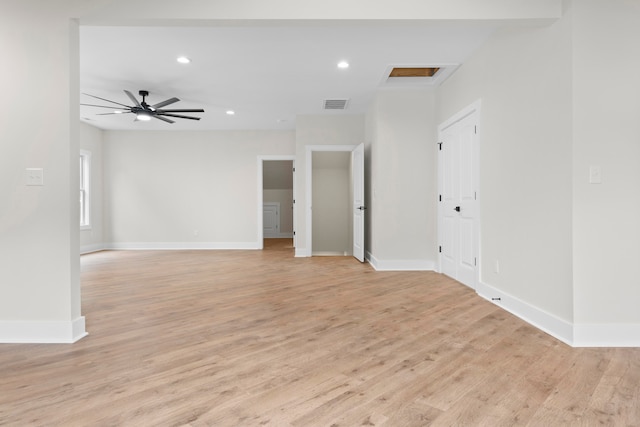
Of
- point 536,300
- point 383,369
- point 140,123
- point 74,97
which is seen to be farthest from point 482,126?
point 140,123

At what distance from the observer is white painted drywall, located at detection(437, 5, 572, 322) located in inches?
102

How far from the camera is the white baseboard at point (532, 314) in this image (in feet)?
8.27

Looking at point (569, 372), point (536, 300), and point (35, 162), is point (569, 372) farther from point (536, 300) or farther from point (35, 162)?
point (35, 162)

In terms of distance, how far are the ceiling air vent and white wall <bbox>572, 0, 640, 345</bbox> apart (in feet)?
12.3

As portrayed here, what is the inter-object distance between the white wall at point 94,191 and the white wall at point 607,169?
27.8 feet

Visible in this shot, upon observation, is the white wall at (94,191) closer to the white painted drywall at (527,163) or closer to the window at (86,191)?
the window at (86,191)

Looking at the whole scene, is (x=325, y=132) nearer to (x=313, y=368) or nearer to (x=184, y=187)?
(x=184, y=187)

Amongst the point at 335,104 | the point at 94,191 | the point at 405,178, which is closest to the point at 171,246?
the point at 94,191

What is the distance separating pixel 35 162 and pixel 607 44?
406cm

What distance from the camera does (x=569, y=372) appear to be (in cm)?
203

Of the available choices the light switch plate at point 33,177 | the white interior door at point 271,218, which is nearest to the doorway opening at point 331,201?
the white interior door at point 271,218

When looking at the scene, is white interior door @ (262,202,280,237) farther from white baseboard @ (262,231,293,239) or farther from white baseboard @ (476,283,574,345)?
white baseboard @ (476,283,574,345)

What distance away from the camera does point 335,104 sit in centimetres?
610

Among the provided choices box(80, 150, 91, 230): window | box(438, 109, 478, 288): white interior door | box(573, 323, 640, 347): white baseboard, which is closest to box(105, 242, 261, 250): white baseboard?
box(80, 150, 91, 230): window
